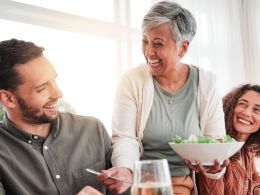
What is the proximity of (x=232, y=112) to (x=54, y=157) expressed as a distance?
1194mm

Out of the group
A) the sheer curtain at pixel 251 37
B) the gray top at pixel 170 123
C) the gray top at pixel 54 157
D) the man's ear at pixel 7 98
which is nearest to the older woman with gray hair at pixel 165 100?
the gray top at pixel 170 123

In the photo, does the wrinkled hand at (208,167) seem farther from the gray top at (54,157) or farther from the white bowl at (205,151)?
the gray top at (54,157)

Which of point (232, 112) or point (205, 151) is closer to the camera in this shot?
point (205, 151)

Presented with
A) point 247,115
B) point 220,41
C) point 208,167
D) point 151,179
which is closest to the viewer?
point 151,179

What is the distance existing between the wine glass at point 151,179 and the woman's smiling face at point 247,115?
1580 millimetres

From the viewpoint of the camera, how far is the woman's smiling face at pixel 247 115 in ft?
7.25

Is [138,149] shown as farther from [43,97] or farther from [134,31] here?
Result: [134,31]

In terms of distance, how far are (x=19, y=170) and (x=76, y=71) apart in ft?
4.35

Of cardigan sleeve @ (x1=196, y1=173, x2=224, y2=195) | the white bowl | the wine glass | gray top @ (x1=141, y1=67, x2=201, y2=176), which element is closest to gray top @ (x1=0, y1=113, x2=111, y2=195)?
gray top @ (x1=141, y1=67, x2=201, y2=176)

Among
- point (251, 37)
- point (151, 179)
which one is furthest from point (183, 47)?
point (251, 37)

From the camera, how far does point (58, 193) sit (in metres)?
1.41

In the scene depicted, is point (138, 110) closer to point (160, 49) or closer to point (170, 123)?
point (170, 123)

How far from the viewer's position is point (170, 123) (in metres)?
1.74

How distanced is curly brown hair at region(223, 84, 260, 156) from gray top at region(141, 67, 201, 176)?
0.50 metres
